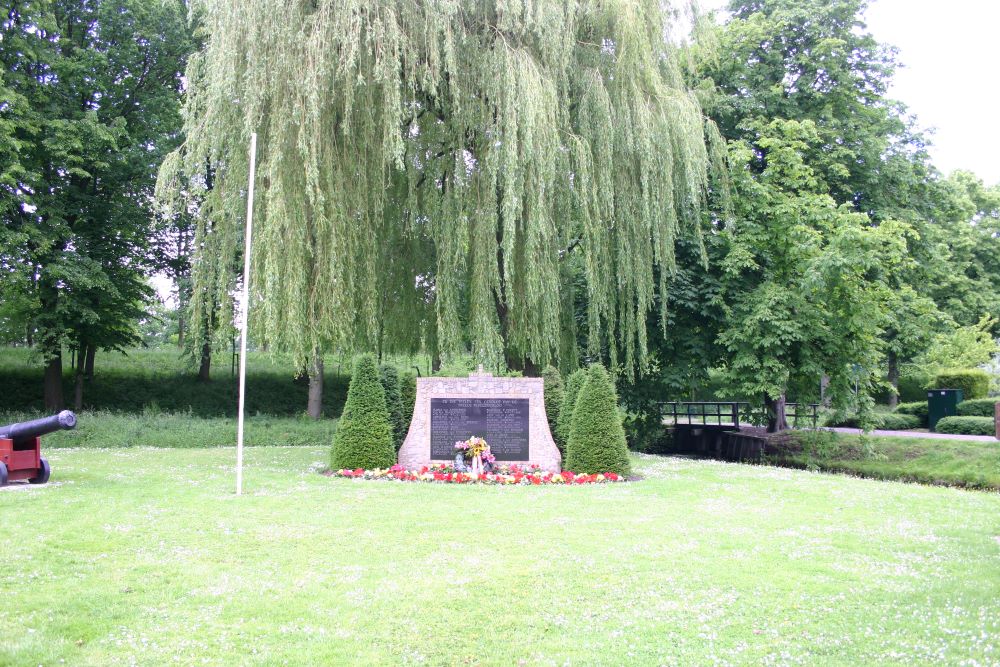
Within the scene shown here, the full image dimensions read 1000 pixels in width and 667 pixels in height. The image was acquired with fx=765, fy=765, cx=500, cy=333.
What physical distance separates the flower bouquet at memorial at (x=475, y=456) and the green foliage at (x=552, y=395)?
7.21 feet

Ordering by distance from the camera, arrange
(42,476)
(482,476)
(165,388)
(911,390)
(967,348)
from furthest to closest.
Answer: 1. (911,390)
2. (967,348)
3. (165,388)
4. (482,476)
5. (42,476)

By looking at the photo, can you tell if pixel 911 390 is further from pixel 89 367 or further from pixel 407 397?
pixel 89 367

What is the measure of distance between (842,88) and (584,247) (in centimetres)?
1207

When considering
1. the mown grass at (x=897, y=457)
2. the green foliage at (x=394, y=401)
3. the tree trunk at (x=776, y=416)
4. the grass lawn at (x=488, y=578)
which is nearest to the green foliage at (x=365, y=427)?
the green foliage at (x=394, y=401)

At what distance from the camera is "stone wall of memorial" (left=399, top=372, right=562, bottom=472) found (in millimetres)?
13648

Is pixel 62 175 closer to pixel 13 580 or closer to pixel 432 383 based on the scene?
pixel 432 383

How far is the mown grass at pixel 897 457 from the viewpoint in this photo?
17.9 meters

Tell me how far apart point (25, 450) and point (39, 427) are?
795mm

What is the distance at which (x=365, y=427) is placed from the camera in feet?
43.8

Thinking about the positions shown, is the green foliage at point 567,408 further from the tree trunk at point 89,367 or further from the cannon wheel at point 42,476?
the tree trunk at point 89,367

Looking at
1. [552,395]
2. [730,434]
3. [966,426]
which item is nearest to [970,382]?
[966,426]

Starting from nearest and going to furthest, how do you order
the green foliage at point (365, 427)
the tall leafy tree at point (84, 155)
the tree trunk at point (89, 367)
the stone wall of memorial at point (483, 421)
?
the green foliage at point (365, 427) → the stone wall of memorial at point (483, 421) → the tall leafy tree at point (84, 155) → the tree trunk at point (89, 367)

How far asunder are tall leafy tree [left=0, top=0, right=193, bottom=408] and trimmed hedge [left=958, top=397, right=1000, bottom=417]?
1075 inches

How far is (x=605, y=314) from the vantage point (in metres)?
15.7
